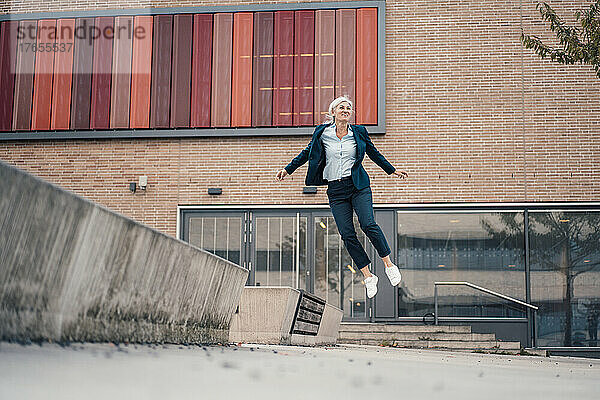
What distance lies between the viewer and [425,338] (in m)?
14.6

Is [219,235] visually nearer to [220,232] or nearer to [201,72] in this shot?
[220,232]

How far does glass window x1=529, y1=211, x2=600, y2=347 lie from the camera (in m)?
15.6

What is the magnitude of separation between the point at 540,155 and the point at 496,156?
87 cm

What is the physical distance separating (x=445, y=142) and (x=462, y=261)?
2431 mm

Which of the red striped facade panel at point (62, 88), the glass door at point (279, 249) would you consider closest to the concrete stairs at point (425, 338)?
the glass door at point (279, 249)

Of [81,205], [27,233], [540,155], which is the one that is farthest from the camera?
[540,155]

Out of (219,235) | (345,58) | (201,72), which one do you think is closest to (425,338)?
(219,235)

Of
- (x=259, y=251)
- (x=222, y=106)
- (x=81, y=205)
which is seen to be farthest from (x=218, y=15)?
(x=81, y=205)

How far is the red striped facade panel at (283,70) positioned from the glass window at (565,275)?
5.41m

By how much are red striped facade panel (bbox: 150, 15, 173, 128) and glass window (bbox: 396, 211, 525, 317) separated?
18.1ft

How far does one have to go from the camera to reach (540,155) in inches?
633

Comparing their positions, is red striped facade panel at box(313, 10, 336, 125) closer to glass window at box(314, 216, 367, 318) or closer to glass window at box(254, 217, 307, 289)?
glass window at box(254, 217, 307, 289)

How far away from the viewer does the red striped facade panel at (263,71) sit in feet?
54.4

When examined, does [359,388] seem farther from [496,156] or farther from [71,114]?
[71,114]
